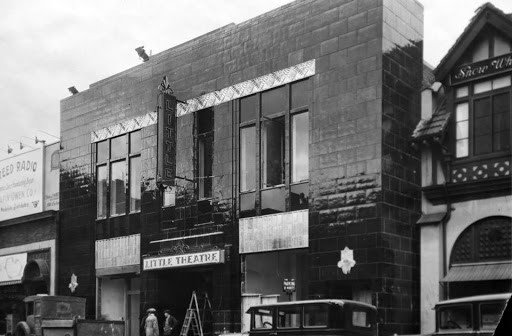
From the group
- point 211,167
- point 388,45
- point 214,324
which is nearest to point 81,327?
point 214,324

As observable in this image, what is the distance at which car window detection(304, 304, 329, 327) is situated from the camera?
14555 mm

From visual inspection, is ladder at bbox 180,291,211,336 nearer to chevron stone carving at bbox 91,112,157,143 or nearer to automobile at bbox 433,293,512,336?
chevron stone carving at bbox 91,112,157,143

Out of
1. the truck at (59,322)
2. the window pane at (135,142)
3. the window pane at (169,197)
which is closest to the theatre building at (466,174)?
the truck at (59,322)

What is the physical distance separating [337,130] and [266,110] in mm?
2722

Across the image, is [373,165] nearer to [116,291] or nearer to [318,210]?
[318,210]

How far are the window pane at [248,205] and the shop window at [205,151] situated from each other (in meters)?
1.44

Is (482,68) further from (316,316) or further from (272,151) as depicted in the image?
(272,151)

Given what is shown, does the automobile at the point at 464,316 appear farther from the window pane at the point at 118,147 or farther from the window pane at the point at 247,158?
the window pane at the point at 118,147

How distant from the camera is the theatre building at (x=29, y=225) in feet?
91.6

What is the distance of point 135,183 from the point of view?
986 inches

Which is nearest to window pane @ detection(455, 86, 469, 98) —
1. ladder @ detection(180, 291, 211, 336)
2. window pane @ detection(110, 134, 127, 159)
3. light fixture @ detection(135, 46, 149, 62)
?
ladder @ detection(180, 291, 211, 336)

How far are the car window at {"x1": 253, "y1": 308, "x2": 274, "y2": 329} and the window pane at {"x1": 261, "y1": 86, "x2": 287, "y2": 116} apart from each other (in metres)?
6.50

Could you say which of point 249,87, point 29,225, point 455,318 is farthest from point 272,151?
point 29,225

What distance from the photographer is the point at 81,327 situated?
19125 mm
